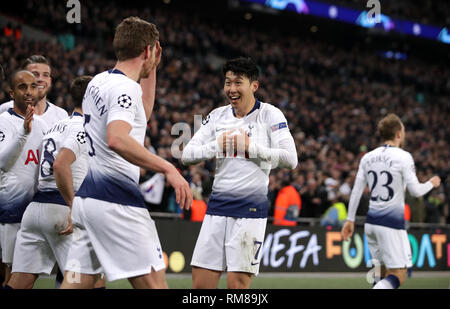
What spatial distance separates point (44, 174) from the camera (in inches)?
228

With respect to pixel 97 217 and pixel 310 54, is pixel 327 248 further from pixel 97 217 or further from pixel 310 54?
pixel 310 54

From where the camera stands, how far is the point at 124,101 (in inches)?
153

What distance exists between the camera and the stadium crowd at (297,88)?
1695cm

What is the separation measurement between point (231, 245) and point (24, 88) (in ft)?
8.08

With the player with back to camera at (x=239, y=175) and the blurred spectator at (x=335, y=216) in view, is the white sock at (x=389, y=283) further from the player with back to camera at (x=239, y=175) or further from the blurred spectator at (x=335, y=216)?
the blurred spectator at (x=335, y=216)

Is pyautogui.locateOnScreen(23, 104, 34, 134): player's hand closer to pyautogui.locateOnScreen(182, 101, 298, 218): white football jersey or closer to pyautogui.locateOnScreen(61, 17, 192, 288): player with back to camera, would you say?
pyautogui.locateOnScreen(182, 101, 298, 218): white football jersey

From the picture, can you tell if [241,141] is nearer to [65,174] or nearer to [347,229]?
[65,174]

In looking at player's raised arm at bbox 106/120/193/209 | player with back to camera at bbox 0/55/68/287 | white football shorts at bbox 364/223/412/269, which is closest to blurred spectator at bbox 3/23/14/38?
player with back to camera at bbox 0/55/68/287

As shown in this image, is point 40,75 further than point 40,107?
No

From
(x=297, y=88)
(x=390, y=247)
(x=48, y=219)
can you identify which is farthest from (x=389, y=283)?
(x=297, y=88)

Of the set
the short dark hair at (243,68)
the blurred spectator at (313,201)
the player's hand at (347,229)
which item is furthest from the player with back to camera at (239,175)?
the blurred spectator at (313,201)

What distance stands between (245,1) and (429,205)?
15.8 meters

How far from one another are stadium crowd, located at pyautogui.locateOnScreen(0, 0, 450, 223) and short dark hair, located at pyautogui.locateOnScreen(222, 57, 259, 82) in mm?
8135

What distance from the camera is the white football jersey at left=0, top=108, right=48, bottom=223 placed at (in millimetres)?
6062
